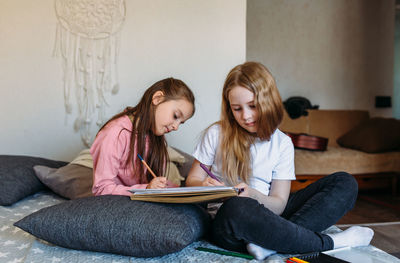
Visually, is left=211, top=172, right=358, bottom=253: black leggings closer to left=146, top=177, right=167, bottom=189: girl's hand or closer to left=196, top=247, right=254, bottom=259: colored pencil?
left=196, top=247, right=254, bottom=259: colored pencil

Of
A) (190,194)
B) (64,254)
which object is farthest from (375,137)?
(64,254)

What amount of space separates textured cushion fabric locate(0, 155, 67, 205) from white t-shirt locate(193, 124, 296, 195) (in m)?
0.85

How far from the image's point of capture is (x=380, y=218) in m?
2.70

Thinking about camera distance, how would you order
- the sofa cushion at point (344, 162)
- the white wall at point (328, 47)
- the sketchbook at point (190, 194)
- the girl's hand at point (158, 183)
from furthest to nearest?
the white wall at point (328, 47) → the sofa cushion at point (344, 162) → the girl's hand at point (158, 183) → the sketchbook at point (190, 194)

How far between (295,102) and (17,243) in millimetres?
3273

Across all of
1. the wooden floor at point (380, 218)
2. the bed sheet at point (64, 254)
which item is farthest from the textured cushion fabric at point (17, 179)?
the wooden floor at point (380, 218)

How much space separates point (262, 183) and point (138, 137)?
51cm

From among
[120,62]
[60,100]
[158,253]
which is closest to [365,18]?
[120,62]

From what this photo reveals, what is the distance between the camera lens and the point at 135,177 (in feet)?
5.17

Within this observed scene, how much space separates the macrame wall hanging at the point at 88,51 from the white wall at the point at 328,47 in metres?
2.11

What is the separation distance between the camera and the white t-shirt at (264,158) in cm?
152

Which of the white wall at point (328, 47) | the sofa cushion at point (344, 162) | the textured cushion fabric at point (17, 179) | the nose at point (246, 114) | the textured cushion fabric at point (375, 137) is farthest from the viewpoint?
the white wall at point (328, 47)

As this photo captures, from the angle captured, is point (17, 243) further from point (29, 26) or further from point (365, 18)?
point (365, 18)

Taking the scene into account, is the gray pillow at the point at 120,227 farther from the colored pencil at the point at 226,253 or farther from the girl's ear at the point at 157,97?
the girl's ear at the point at 157,97
